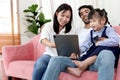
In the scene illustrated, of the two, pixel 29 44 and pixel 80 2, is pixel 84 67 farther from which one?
pixel 80 2

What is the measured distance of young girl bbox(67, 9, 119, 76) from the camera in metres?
1.91

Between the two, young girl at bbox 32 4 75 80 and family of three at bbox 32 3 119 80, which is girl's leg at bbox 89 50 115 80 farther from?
young girl at bbox 32 4 75 80

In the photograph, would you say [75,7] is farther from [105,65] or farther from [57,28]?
[105,65]

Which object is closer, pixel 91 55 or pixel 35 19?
pixel 91 55

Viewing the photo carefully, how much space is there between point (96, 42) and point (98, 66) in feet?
0.93

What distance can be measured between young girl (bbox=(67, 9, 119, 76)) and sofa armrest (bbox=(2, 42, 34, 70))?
3.22 ft

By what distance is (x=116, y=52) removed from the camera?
1896 millimetres

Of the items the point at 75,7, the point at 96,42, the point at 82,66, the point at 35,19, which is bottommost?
the point at 82,66

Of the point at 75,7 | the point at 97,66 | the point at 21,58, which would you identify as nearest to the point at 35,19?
the point at 75,7

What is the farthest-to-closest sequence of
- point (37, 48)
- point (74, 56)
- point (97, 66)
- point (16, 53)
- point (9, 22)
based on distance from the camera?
point (9, 22) → point (37, 48) → point (16, 53) → point (74, 56) → point (97, 66)

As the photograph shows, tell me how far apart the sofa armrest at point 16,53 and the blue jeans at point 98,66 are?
3.22ft

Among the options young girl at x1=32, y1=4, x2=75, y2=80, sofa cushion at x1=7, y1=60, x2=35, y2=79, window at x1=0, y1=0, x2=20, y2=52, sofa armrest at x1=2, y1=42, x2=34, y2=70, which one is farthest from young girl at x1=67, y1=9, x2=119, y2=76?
window at x1=0, y1=0, x2=20, y2=52

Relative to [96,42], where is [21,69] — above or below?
below

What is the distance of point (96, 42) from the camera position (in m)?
2.03
